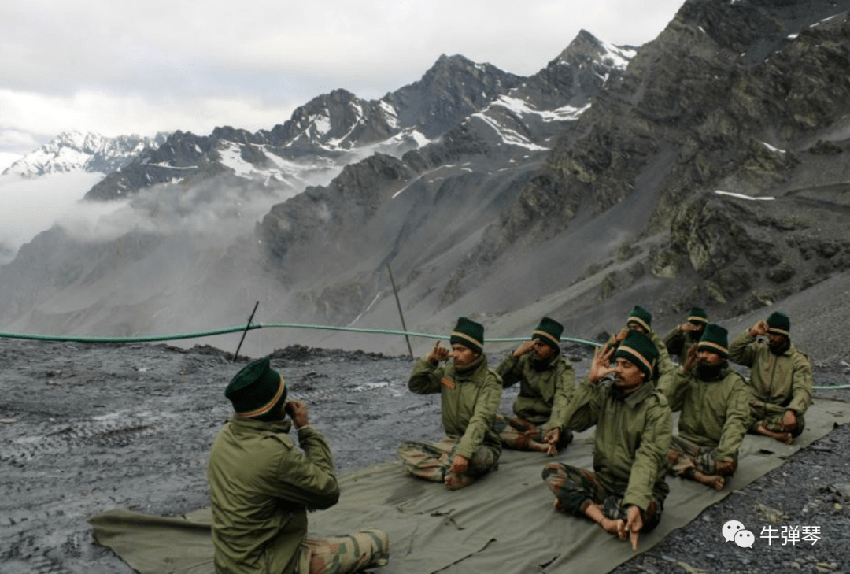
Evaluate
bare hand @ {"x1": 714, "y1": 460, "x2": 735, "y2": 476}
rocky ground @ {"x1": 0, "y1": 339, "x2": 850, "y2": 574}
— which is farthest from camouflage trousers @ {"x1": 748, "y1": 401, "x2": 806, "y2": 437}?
bare hand @ {"x1": 714, "y1": 460, "x2": 735, "y2": 476}

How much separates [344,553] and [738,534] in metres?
2.90

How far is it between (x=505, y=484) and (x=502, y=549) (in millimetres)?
1191

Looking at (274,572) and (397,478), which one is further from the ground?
(274,572)

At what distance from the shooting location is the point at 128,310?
128750 mm

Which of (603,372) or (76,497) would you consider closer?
(603,372)

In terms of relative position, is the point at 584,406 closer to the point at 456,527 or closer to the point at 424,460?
the point at 456,527

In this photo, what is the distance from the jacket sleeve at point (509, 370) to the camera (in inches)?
266

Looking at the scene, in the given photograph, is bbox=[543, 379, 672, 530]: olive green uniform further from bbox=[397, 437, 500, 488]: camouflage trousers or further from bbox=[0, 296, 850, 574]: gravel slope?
bbox=[397, 437, 500, 488]: camouflage trousers

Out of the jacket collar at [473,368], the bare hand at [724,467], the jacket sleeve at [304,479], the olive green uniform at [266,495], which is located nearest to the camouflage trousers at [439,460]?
the jacket collar at [473,368]

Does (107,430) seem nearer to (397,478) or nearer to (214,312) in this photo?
(397,478)

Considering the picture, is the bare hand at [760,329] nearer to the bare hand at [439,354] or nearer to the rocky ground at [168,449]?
the rocky ground at [168,449]

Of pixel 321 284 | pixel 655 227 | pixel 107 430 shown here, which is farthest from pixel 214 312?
pixel 107 430

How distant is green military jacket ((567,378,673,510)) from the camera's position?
4371 mm

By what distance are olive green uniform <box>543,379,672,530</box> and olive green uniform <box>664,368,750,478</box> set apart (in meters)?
0.95
